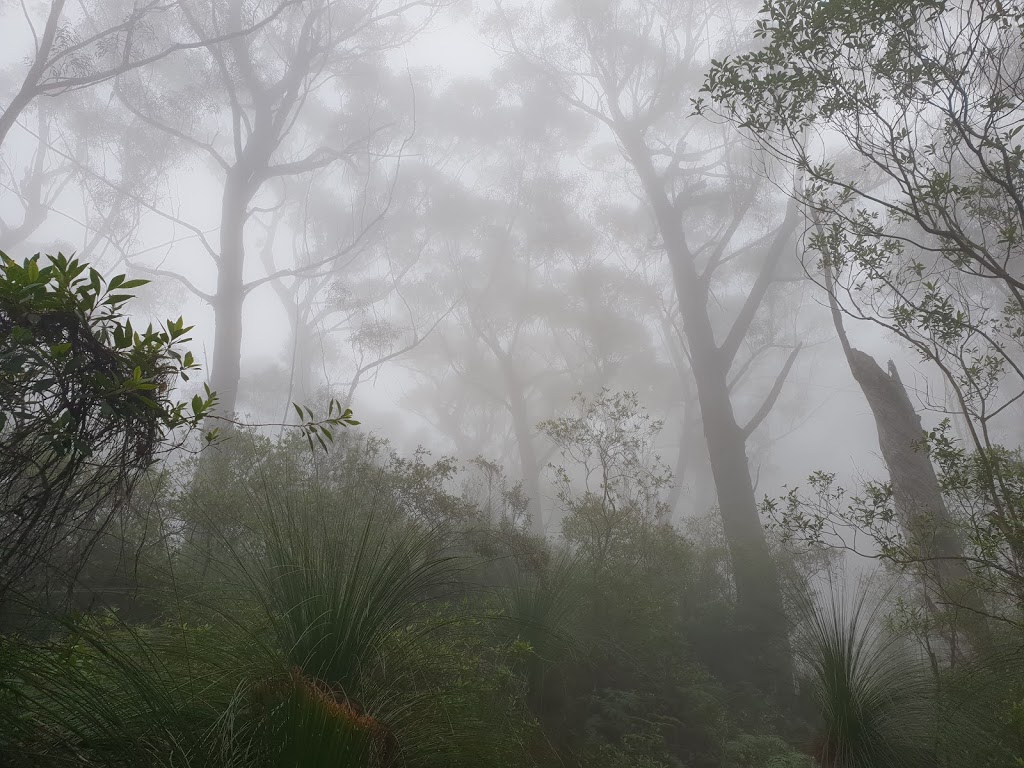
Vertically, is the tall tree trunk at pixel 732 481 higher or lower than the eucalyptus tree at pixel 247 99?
lower

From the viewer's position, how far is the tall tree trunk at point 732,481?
6.92m

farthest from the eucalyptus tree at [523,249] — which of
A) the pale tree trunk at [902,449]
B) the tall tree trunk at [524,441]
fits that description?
the pale tree trunk at [902,449]

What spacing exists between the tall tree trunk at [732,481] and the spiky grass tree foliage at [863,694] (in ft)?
7.68

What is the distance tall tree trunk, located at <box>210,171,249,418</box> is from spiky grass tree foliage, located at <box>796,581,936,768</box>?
8.91 meters

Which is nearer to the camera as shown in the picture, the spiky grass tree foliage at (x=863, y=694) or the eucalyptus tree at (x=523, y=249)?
the spiky grass tree foliage at (x=863, y=694)

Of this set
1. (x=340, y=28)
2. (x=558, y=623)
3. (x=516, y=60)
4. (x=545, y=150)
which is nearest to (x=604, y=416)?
(x=558, y=623)

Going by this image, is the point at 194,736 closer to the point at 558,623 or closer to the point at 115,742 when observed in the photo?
the point at 115,742

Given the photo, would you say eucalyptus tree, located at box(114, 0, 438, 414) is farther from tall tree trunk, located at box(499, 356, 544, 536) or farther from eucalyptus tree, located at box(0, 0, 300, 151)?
tall tree trunk, located at box(499, 356, 544, 536)

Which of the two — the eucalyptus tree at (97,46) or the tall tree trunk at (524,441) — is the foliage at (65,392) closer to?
the eucalyptus tree at (97,46)

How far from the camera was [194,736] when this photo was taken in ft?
4.64

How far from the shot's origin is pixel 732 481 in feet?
29.8

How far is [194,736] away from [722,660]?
6.53 metres

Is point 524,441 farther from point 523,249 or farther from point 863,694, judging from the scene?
point 863,694

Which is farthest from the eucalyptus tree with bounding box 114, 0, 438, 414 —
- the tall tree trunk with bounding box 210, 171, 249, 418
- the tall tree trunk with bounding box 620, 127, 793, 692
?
the tall tree trunk with bounding box 620, 127, 793, 692
